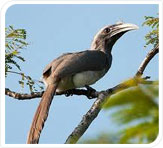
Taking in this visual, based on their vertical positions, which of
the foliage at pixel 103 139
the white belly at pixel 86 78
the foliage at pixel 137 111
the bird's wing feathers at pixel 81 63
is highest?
the foliage at pixel 137 111

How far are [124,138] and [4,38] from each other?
3.22m

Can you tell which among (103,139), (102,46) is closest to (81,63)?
(102,46)

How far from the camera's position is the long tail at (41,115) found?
12.5 feet

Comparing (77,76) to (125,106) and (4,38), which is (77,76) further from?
(125,106)

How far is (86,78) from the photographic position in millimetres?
5340

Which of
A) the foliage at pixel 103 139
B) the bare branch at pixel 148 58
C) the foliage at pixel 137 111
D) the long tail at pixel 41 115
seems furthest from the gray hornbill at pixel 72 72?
the foliage at pixel 137 111

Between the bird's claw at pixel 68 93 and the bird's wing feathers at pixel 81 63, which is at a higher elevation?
the bird's wing feathers at pixel 81 63

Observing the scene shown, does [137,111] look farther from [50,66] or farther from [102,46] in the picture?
[102,46]

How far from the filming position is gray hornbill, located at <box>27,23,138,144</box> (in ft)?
13.7

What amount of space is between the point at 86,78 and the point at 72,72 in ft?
1.03

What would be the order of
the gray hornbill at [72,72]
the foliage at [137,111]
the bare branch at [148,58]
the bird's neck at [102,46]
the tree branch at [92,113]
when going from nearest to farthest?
1. the foliage at [137,111]
2. the tree branch at [92,113]
3. the gray hornbill at [72,72]
4. the bare branch at [148,58]
5. the bird's neck at [102,46]

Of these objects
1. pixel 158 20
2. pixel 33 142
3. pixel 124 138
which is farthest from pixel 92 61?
pixel 124 138

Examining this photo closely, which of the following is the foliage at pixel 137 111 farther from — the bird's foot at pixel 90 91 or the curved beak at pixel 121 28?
the curved beak at pixel 121 28

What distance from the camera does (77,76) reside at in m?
5.19
